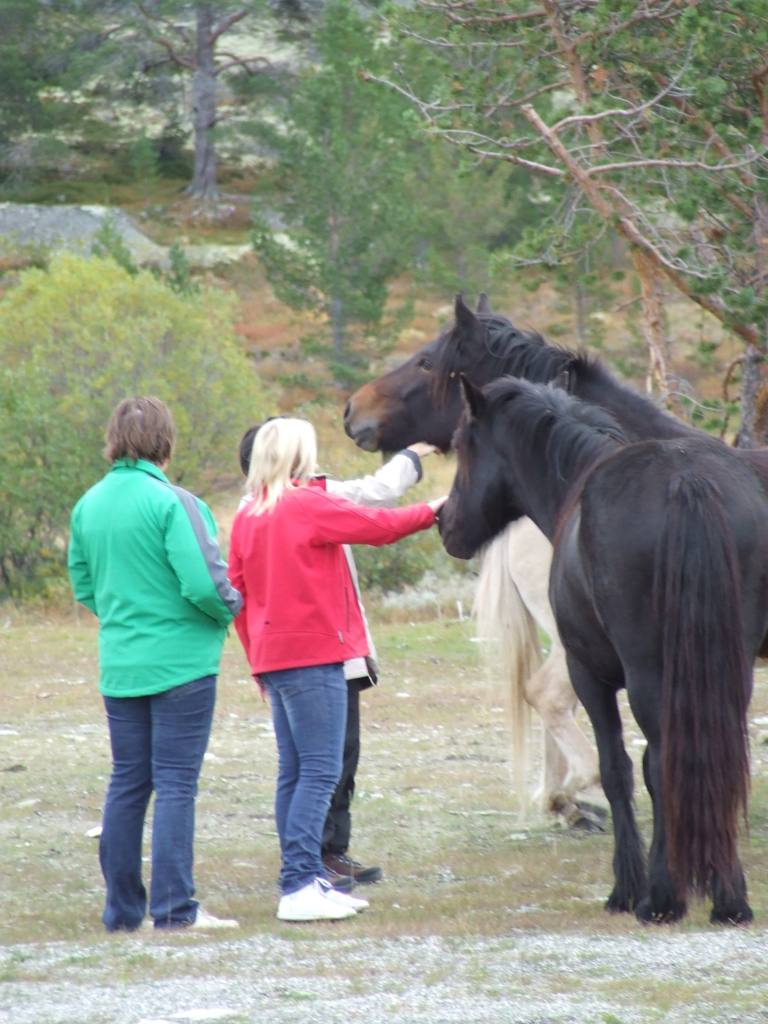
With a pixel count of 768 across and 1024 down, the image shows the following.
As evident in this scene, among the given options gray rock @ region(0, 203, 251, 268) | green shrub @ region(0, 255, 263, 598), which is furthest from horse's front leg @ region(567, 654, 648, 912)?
gray rock @ region(0, 203, 251, 268)

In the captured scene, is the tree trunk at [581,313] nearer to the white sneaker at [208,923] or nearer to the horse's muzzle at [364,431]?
the horse's muzzle at [364,431]

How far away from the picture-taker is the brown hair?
407cm

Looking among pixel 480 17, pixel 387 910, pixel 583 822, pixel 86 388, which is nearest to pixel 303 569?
pixel 387 910

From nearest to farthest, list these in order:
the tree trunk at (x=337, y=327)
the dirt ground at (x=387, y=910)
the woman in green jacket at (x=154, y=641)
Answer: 1. the dirt ground at (x=387, y=910)
2. the woman in green jacket at (x=154, y=641)
3. the tree trunk at (x=337, y=327)

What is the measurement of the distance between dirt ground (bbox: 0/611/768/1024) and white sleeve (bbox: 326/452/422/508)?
1569 millimetres

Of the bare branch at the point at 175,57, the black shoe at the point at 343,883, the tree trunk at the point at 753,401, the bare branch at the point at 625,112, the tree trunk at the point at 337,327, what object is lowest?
the tree trunk at the point at 337,327

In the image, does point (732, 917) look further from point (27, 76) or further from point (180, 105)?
point (180, 105)

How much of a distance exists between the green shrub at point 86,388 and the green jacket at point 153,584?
12.3m

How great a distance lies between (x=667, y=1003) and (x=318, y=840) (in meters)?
1.76

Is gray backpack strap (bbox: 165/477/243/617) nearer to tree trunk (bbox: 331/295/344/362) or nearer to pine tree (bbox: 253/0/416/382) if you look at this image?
pine tree (bbox: 253/0/416/382)

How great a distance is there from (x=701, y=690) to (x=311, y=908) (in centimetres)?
161

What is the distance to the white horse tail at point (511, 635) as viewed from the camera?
5.88 m

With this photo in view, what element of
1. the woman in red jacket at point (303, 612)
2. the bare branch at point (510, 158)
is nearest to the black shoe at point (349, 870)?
the woman in red jacket at point (303, 612)

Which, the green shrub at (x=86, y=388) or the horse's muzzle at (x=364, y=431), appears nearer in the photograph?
the horse's muzzle at (x=364, y=431)
